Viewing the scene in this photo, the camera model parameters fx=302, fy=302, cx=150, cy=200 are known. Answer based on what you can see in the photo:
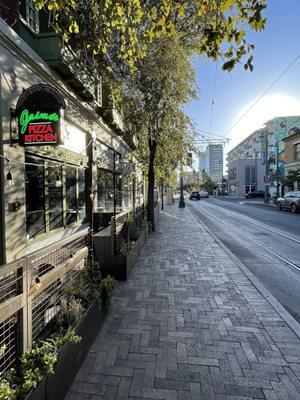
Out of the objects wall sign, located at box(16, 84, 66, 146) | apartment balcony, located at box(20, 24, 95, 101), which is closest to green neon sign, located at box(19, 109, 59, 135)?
wall sign, located at box(16, 84, 66, 146)

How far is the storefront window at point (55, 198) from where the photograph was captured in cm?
757

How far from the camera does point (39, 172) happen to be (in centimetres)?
701

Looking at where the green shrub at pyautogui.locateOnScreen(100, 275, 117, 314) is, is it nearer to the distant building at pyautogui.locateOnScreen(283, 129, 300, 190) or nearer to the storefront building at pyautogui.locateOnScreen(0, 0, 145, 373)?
the storefront building at pyautogui.locateOnScreen(0, 0, 145, 373)

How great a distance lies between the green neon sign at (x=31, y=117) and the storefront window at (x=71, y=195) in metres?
2.99

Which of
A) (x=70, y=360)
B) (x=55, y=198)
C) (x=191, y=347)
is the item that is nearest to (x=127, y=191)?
(x=55, y=198)

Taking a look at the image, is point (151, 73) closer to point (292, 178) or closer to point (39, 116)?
point (39, 116)

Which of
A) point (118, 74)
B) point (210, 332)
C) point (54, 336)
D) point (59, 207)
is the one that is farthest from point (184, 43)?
point (54, 336)

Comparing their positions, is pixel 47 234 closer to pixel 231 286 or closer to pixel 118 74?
pixel 231 286

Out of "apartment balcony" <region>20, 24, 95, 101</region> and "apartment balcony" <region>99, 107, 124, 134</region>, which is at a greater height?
"apartment balcony" <region>20, 24, 95, 101</region>

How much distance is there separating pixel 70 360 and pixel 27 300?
0.91 m

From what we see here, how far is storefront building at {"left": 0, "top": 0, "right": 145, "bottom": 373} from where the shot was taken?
2779 mm

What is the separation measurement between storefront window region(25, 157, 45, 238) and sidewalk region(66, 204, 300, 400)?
2438mm

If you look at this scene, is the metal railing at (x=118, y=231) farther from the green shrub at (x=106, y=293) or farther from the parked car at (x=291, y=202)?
the parked car at (x=291, y=202)

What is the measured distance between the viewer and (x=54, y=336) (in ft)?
10.6
